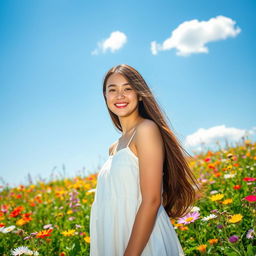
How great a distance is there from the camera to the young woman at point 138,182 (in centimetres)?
168

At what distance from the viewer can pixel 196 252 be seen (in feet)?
8.09

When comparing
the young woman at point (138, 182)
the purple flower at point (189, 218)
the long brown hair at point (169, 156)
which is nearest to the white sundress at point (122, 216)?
the young woman at point (138, 182)

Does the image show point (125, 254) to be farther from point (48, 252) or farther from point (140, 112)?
point (48, 252)

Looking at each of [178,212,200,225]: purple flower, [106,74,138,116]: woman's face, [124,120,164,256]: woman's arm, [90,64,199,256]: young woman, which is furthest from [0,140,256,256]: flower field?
[106,74,138,116]: woman's face

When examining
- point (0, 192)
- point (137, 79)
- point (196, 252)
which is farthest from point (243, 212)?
point (0, 192)

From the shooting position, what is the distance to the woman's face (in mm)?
2111

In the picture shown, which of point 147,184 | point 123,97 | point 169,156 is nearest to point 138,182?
point 147,184

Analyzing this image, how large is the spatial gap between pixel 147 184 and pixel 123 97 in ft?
2.26

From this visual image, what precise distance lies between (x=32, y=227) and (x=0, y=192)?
3.44 meters

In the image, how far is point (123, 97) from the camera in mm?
2107

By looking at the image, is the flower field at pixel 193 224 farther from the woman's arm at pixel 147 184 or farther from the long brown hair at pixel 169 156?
the woman's arm at pixel 147 184

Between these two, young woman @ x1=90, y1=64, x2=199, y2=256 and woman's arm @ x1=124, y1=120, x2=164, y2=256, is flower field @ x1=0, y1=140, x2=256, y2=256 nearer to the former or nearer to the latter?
young woman @ x1=90, y1=64, x2=199, y2=256

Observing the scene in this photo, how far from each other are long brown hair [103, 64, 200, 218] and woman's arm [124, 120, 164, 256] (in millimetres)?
240

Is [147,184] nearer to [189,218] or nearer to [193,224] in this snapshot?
[189,218]
